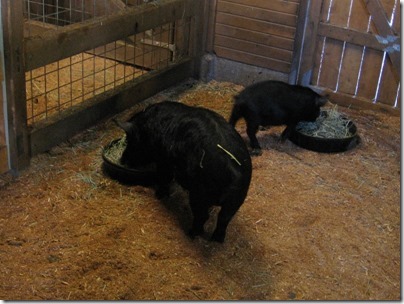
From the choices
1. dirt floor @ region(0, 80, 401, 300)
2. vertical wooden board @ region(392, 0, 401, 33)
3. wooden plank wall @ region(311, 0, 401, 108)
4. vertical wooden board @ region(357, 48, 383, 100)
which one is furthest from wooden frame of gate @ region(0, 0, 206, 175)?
vertical wooden board @ region(392, 0, 401, 33)

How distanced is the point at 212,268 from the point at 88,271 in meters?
0.85

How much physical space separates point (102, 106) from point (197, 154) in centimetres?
228

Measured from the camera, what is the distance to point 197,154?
4.61m

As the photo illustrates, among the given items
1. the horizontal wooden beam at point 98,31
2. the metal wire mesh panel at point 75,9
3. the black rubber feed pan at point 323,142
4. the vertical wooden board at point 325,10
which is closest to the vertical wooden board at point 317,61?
the vertical wooden board at point 325,10

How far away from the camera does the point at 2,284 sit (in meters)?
4.26

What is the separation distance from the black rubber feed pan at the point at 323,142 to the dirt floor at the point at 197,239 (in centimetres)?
14

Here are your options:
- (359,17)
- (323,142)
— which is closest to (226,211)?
(323,142)

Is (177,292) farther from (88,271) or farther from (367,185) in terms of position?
(367,185)

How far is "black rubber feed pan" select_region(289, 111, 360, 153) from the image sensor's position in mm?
6492

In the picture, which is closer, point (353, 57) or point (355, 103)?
point (353, 57)

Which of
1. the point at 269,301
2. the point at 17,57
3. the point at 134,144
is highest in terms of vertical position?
the point at 17,57

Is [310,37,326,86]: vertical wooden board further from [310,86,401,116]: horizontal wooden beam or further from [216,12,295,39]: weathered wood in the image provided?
[216,12,295,39]: weathered wood

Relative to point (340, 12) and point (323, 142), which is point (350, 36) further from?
point (323, 142)

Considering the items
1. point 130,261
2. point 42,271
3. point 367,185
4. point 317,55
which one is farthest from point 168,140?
point 317,55
